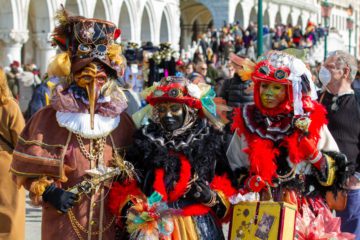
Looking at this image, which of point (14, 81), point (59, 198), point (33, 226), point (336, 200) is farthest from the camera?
point (14, 81)

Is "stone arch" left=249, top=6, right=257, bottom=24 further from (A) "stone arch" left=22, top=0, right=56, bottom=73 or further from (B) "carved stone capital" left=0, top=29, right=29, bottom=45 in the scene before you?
(B) "carved stone capital" left=0, top=29, right=29, bottom=45

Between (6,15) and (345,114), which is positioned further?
(6,15)

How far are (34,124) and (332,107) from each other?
2596mm

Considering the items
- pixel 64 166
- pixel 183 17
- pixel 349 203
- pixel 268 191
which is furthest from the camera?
pixel 183 17

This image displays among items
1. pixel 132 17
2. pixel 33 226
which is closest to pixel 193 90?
pixel 33 226

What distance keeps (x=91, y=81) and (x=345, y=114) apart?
2.35 m

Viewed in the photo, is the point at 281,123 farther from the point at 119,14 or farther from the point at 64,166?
the point at 119,14

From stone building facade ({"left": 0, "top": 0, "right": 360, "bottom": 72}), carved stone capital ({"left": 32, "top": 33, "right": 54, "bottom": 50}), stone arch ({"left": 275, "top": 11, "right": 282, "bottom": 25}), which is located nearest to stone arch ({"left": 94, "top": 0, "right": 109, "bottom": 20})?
stone building facade ({"left": 0, "top": 0, "right": 360, "bottom": 72})

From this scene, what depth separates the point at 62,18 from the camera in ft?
17.0

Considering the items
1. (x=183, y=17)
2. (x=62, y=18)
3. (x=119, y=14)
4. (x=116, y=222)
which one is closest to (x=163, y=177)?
(x=116, y=222)

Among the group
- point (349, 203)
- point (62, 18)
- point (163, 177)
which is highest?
point (62, 18)

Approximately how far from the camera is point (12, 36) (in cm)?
2283

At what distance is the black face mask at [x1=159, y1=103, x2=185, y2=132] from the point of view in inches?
197

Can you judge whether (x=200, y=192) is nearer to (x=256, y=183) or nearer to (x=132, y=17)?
(x=256, y=183)
